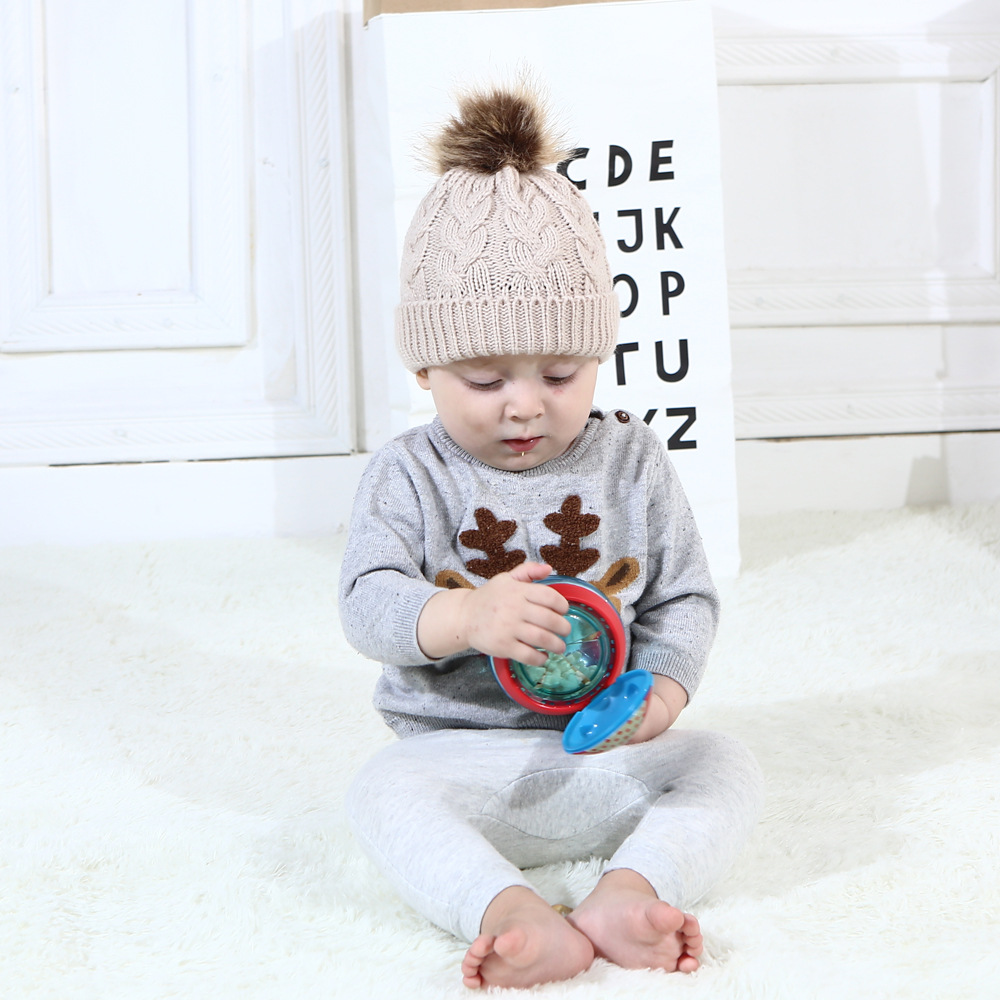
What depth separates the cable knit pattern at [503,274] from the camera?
0.73 m

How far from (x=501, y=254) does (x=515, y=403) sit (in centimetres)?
10

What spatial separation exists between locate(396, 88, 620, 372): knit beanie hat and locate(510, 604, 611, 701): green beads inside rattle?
7.4 inches

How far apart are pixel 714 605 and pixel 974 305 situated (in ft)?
4.06

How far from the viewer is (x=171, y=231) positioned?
5.70 feet

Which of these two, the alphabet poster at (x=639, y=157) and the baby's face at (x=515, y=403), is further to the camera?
the alphabet poster at (x=639, y=157)

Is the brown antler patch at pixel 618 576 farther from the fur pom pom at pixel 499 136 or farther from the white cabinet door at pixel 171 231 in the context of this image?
the white cabinet door at pixel 171 231

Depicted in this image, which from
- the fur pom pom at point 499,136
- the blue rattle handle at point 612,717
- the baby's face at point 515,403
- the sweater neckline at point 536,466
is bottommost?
the blue rattle handle at point 612,717

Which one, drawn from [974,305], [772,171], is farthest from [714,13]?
[974,305]

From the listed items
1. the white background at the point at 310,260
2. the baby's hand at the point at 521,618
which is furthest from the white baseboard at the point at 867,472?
the baby's hand at the point at 521,618

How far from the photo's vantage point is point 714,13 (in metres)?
1.75

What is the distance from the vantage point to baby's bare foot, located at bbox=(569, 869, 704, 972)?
22.6 inches

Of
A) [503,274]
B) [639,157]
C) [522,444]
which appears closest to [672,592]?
[522,444]

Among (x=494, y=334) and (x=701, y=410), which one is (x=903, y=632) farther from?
Result: (x=494, y=334)

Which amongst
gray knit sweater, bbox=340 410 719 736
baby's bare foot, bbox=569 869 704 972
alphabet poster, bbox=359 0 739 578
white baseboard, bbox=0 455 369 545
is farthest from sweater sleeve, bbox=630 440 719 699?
white baseboard, bbox=0 455 369 545
